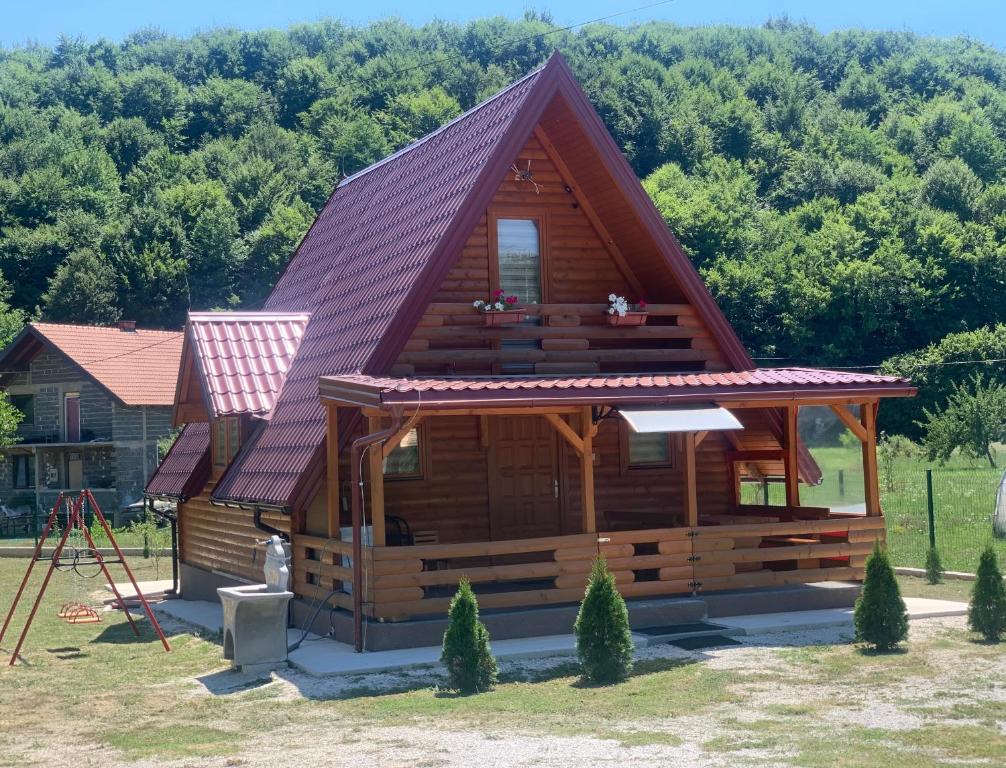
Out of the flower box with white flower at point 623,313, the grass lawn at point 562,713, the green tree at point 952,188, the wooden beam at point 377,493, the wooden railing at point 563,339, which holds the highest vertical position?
the green tree at point 952,188

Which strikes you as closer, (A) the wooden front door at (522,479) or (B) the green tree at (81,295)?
(A) the wooden front door at (522,479)

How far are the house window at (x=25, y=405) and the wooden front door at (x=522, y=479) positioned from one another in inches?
1349

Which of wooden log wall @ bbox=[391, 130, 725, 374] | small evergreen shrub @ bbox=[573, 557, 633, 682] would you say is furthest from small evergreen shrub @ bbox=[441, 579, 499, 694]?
wooden log wall @ bbox=[391, 130, 725, 374]

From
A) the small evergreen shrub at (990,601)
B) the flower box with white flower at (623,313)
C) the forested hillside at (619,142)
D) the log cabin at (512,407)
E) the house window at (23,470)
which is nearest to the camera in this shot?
the small evergreen shrub at (990,601)

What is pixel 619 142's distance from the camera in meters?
84.2

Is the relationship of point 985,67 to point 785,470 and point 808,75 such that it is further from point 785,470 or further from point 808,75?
point 785,470

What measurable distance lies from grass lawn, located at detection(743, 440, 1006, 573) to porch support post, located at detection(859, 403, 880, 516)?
81.7 inches

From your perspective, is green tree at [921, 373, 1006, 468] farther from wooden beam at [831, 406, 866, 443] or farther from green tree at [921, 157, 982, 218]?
green tree at [921, 157, 982, 218]

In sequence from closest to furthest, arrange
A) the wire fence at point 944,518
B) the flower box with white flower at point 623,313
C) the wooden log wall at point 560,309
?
the wooden log wall at point 560,309
the flower box with white flower at point 623,313
the wire fence at point 944,518

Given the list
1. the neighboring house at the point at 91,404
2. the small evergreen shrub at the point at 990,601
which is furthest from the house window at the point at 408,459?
the neighboring house at the point at 91,404

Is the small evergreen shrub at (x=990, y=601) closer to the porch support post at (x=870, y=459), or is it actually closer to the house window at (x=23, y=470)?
the porch support post at (x=870, y=459)

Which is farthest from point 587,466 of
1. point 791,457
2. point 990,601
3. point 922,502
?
point 922,502

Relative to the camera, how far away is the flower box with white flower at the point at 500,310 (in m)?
14.2

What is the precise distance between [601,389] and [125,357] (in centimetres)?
3198
